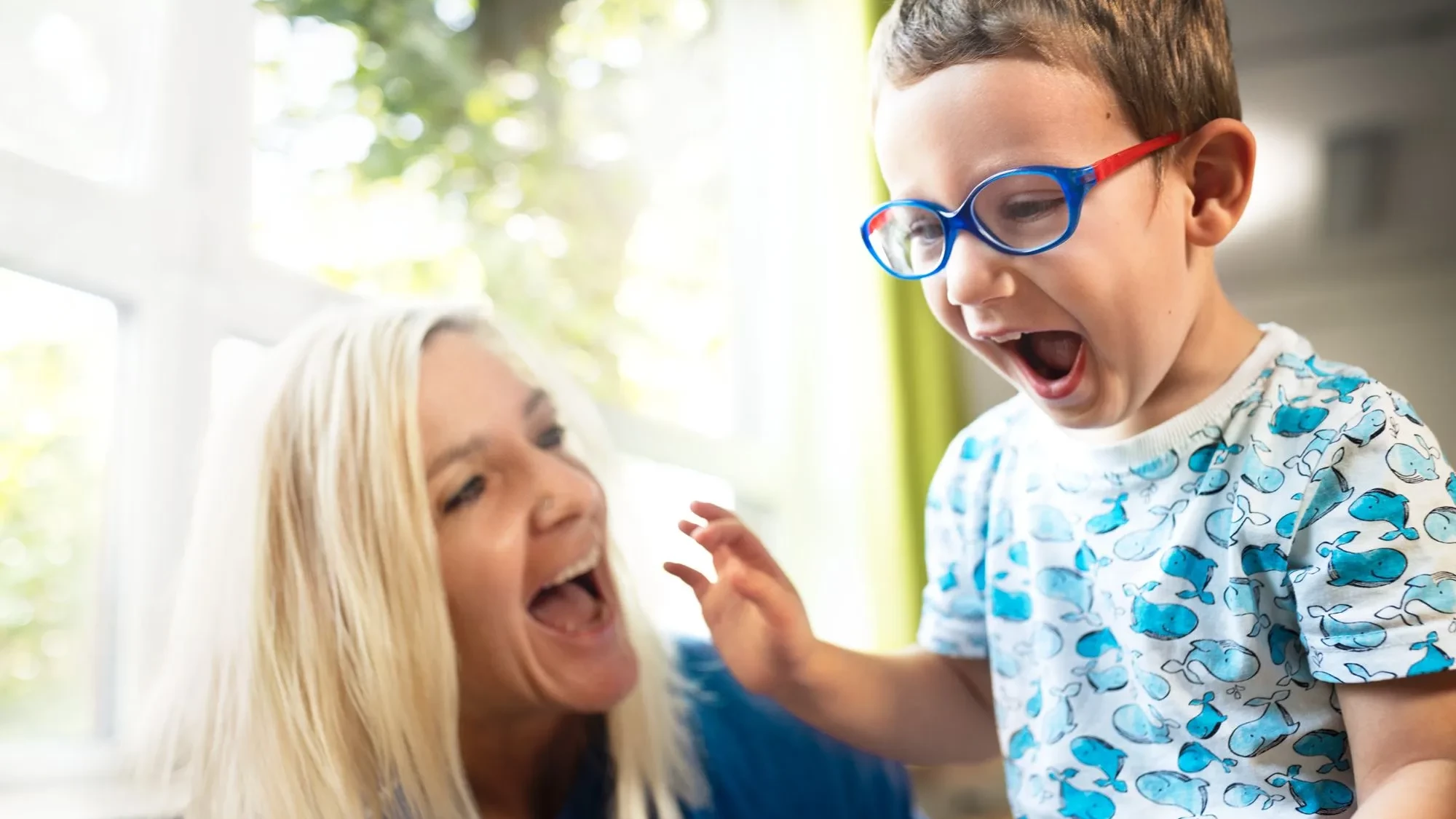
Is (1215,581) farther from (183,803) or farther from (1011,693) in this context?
(183,803)

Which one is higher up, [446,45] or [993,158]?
[446,45]

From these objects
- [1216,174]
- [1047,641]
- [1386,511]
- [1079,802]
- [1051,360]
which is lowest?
[1079,802]

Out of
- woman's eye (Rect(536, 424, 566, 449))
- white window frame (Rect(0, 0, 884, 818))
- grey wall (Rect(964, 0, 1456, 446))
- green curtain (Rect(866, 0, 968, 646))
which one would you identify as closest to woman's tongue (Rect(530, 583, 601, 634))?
woman's eye (Rect(536, 424, 566, 449))

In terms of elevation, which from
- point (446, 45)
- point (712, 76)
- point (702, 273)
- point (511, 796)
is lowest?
point (511, 796)

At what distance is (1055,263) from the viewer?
76 cm

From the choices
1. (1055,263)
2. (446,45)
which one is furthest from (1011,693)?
(446,45)

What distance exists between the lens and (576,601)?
867 millimetres

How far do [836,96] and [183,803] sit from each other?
55.9 inches

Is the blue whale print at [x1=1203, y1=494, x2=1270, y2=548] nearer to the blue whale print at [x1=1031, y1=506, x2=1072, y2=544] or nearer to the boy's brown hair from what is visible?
the blue whale print at [x1=1031, y1=506, x2=1072, y2=544]

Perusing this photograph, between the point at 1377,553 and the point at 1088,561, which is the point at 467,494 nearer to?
the point at 1088,561

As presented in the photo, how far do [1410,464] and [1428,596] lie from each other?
9 centimetres

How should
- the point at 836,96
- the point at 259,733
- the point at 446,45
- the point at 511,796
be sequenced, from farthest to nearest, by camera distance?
the point at 836,96 < the point at 446,45 < the point at 511,796 < the point at 259,733

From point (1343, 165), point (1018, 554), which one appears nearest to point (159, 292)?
point (1018, 554)

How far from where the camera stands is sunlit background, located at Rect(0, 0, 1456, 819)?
2.81 ft
